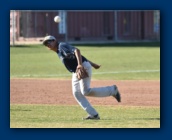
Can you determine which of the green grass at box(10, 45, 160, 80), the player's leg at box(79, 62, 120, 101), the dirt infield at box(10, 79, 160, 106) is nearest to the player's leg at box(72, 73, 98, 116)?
the player's leg at box(79, 62, 120, 101)

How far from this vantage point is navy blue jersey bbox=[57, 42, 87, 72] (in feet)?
32.4

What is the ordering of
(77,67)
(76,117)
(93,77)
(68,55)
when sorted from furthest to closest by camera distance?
(93,77)
(76,117)
(68,55)
(77,67)

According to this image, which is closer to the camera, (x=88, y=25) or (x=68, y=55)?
(x=68, y=55)

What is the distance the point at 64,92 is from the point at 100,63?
1130 centimetres

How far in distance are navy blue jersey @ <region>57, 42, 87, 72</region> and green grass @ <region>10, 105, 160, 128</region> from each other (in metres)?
0.91

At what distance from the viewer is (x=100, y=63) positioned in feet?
90.1

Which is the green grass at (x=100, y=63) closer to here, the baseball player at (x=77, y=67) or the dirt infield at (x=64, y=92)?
the dirt infield at (x=64, y=92)

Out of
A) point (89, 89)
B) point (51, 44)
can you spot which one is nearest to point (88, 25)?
point (89, 89)

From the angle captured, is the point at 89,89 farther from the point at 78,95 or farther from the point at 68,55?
the point at 68,55

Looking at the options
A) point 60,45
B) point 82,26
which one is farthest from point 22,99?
point 82,26

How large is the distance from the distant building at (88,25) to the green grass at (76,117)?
94.0ft

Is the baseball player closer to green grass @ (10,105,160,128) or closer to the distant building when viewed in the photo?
green grass @ (10,105,160,128)

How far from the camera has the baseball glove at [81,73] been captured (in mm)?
9727

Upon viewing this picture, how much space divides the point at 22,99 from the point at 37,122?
4.53m
